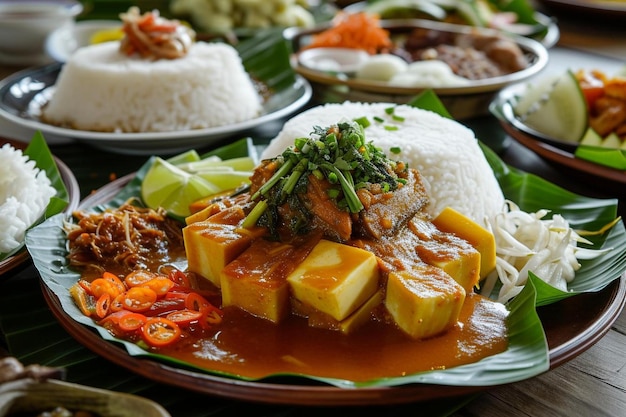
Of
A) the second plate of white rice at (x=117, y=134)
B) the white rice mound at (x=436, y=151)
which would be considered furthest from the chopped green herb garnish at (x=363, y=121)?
the second plate of white rice at (x=117, y=134)

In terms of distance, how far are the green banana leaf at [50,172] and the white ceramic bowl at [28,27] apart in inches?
114

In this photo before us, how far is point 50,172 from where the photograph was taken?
3.33m

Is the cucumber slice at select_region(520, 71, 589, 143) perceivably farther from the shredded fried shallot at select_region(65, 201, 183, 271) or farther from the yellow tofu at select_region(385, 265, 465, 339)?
the shredded fried shallot at select_region(65, 201, 183, 271)

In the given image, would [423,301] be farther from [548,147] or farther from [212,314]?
[548,147]

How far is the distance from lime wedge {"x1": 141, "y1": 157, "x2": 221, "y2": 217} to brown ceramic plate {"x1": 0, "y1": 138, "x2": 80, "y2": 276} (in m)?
0.32

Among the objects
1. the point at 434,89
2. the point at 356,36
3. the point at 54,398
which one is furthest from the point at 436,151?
the point at 356,36

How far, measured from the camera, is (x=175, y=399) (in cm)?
219

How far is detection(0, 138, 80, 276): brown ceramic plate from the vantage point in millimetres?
2611

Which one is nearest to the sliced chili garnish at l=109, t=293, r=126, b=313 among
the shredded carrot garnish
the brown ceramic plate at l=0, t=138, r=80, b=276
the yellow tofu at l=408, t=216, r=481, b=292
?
the brown ceramic plate at l=0, t=138, r=80, b=276

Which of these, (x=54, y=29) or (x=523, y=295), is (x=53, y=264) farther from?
(x=54, y=29)

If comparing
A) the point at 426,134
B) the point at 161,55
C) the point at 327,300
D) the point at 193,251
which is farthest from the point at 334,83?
the point at 327,300

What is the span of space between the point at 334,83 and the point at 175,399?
3.02 meters

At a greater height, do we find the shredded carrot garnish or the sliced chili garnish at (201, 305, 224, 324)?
the sliced chili garnish at (201, 305, 224, 324)

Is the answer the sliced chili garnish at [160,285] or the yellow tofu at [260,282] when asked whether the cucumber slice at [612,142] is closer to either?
the yellow tofu at [260,282]
